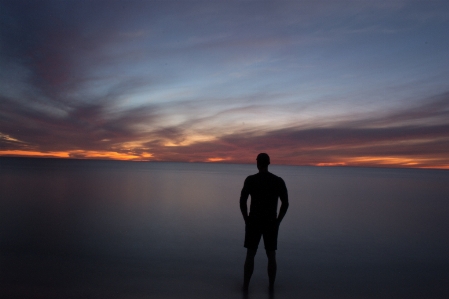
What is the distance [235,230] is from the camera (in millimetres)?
10523

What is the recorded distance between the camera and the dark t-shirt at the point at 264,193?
14.9 feet

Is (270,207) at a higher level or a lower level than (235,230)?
higher

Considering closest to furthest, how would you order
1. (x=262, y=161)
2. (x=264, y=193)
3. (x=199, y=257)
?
(x=264, y=193) < (x=262, y=161) < (x=199, y=257)

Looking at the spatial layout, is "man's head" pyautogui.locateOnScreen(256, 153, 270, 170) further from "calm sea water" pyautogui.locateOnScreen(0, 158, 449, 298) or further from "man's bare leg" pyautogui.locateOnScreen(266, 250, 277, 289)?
"calm sea water" pyautogui.locateOnScreen(0, 158, 449, 298)

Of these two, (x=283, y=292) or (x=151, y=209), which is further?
(x=151, y=209)

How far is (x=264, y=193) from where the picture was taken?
Result: 455cm

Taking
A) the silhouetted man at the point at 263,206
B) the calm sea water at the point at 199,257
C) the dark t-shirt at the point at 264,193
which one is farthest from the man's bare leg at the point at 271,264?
the dark t-shirt at the point at 264,193

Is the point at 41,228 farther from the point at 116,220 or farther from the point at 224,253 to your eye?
the point at 224,253

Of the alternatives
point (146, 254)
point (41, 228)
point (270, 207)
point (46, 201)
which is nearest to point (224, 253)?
point (146, 254)

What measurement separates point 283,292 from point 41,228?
818 cm

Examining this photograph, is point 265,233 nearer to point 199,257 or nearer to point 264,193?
point 264,193

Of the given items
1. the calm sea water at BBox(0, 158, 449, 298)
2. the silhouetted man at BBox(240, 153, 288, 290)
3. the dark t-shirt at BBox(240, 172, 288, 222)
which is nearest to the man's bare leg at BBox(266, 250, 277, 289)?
the silhouetted man at BBox(240, 153, 288, 290)

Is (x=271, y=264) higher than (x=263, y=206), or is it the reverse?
(x=263, y=206)

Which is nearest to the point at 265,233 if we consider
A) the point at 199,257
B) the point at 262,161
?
the point at 262,161
